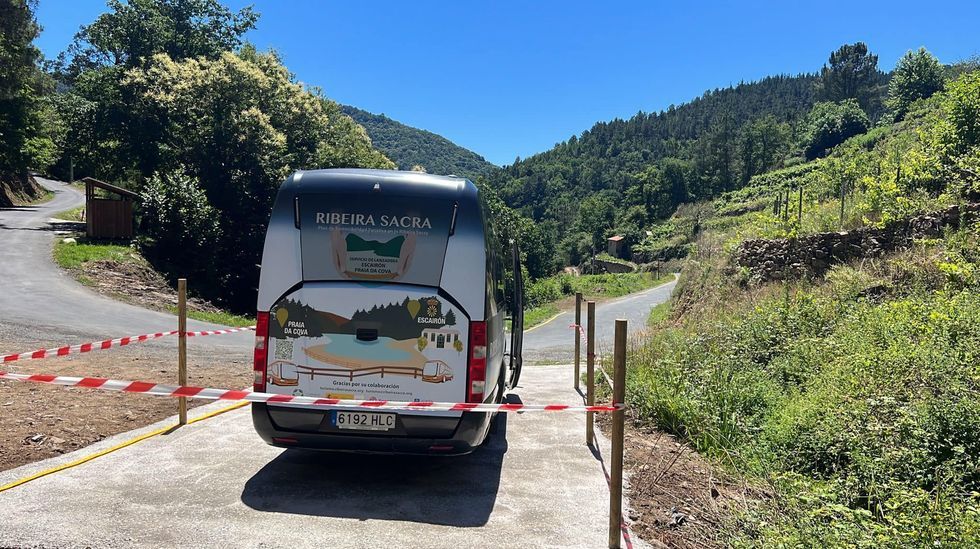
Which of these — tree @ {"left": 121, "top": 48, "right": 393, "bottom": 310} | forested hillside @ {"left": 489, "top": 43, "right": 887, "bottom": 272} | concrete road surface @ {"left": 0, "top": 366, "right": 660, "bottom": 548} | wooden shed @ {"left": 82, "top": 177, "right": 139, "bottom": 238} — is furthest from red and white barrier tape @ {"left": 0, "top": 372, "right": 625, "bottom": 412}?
forested hillside @ {"left": 489, "top": 43, "right": 887, "bottom": 272}

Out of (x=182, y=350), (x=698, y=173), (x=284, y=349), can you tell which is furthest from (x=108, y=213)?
(x=698, y=173)

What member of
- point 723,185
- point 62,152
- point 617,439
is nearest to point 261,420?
point 617,439

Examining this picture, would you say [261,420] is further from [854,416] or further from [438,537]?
[854,416]

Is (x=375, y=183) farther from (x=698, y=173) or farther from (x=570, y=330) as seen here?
(x=698, y=173)

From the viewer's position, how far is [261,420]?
4875 mm

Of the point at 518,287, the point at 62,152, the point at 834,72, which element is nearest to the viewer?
the point at 518,287

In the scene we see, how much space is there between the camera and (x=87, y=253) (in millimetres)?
22047

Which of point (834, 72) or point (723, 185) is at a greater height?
point (834, 72)

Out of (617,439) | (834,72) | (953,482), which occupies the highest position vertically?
(834,72)

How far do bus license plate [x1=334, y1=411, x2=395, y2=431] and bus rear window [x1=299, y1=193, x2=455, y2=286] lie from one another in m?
1.08

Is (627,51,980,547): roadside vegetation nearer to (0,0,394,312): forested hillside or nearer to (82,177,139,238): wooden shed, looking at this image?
(0,0,394,312): forested hillside

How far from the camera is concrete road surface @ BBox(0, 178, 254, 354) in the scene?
13383mm

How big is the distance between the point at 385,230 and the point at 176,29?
117 feet

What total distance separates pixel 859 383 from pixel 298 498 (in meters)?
5.35
